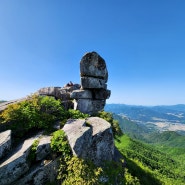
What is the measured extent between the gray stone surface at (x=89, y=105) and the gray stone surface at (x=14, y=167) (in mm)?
→ 11307

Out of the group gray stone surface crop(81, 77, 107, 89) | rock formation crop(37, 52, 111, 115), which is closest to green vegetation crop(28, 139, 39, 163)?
rock formation crop(37, 52, 111, 115)

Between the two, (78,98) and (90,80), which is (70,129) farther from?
(90,80)

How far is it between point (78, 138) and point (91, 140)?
1.66 metres

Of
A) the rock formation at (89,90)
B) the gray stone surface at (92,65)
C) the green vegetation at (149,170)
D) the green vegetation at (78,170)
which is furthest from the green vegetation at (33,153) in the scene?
the green vegetation at (149,170)

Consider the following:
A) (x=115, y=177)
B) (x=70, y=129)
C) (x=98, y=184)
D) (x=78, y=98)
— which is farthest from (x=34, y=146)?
(x=78, y=98)

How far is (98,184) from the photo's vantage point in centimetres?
1253

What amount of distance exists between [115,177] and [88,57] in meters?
15.4

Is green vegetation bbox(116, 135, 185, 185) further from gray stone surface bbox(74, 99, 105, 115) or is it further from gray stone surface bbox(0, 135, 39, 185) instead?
gray stone surface bbox(0, 135, 39, 185)

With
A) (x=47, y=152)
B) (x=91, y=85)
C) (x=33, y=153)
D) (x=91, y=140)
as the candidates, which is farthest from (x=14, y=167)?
(x=91, y=85)

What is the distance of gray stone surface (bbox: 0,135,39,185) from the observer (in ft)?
40.0

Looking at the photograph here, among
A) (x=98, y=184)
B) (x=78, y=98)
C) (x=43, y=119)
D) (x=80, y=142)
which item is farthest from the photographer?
(x=78, y=98)

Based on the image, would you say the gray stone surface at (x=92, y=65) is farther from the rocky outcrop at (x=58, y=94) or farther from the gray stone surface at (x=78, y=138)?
the gray stone surface at (x=78, y=138)

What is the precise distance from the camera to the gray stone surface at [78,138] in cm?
1388

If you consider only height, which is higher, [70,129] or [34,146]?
[70,129]
